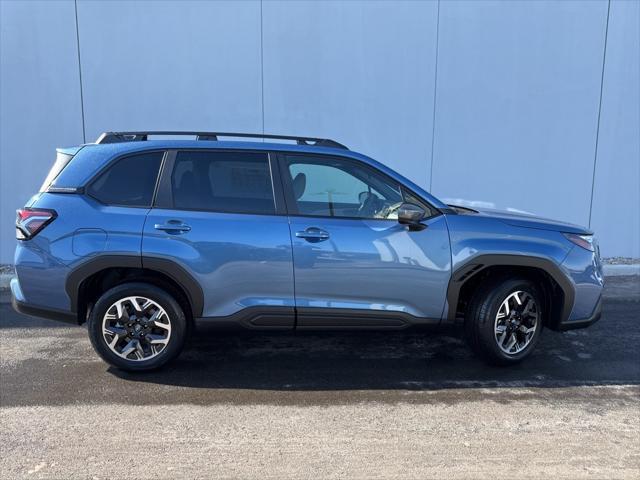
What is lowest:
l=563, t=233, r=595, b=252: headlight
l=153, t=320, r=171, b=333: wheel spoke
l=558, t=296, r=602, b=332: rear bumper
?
l=558, t=296, r=602, b=332: rear bumper

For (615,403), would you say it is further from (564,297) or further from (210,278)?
(210,278)

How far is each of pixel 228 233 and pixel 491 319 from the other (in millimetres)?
2281

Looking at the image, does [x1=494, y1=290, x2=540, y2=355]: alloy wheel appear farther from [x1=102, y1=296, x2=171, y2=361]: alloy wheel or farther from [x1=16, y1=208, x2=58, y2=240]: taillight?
[x1=16, y1=208, x2=58, y2=240]: taillight

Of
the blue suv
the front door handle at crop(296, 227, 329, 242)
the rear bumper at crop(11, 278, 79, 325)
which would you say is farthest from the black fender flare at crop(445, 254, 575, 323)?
the rear bumper at crop(11, 278, 79, 325)

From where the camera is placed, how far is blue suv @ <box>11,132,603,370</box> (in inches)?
158

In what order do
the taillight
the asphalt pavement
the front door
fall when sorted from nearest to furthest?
the asphalt pavement → the taillight → the front door

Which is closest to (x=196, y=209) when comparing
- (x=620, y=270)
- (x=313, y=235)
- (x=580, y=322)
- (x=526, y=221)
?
(x=313, y=235)

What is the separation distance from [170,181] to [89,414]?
1.83 m

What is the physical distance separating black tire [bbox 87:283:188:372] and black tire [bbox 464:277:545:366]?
2.41 meters

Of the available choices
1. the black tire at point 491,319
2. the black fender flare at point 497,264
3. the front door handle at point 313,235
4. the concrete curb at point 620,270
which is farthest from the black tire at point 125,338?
the concrete curb at point 620,270

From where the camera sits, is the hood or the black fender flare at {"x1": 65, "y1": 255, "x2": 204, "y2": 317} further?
the hood

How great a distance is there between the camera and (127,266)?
405 centimetres

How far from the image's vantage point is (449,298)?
426cm

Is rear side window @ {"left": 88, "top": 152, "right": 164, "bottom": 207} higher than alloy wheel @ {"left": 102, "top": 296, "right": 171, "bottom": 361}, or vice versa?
rear side window @ {"left": 88, "top": 152, "right": 164, "bottom": 207}
